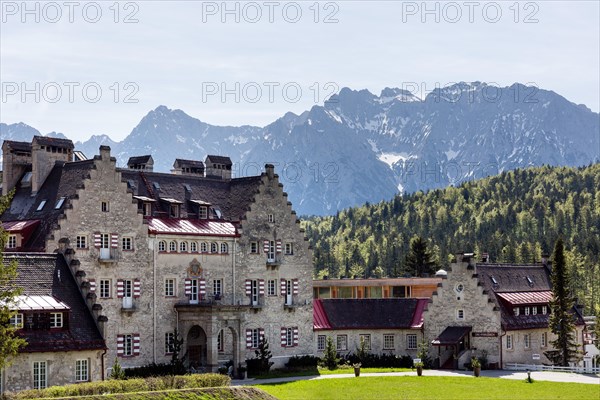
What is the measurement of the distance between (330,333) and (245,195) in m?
16.0

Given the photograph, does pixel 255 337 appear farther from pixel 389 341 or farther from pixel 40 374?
pixel 40 374

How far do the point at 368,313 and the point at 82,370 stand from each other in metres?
38.6

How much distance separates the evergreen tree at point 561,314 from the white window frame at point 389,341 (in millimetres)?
14895

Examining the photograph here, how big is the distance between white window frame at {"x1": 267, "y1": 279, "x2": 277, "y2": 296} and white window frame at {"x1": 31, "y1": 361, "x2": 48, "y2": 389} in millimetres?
30002

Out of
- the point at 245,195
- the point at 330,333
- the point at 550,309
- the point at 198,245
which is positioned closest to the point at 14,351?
the point at 198,245

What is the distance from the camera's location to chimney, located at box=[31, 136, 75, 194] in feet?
274

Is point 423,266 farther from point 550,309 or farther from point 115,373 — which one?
point 115,373

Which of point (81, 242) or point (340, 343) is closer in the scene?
point (81, 242)

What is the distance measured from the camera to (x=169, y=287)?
84.1m

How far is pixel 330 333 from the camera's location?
322ft

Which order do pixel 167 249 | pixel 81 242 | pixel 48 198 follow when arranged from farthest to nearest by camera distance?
pixel 167 249
pixel 48 198
pixel 81 242

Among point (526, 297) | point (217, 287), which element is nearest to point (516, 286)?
point (526, 297)

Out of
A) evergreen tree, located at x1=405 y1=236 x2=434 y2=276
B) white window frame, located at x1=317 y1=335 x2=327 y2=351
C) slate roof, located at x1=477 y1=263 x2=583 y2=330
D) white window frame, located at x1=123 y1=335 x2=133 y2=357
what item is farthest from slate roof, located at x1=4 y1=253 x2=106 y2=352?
evergreen tree, located at x1=405 y1=236 x2=434 y2=276

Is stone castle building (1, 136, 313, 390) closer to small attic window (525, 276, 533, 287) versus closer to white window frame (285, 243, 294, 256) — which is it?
white window frame (285, 243, 294, 256)
